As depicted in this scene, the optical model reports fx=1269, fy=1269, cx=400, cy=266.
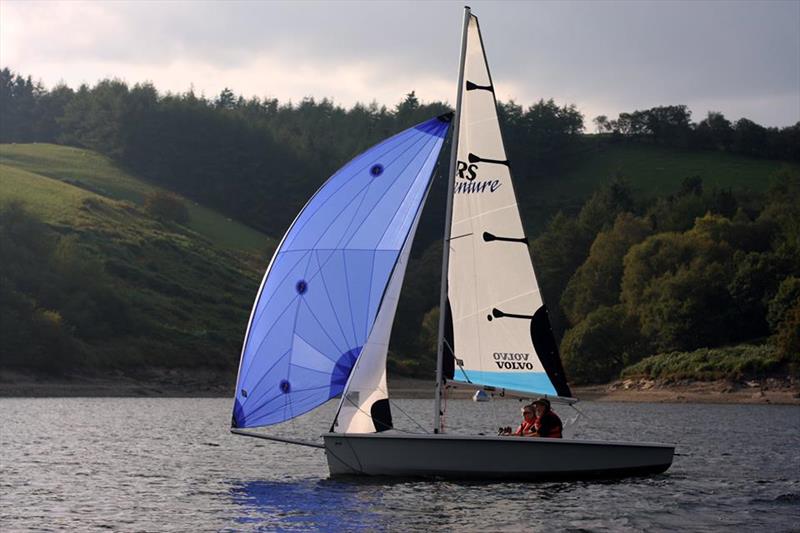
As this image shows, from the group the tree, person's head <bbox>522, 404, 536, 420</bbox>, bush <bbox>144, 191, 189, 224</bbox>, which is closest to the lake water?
person's head <bbox>522, 404, 536, 420</bbox>

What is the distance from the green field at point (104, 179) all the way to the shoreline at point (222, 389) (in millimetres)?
53022

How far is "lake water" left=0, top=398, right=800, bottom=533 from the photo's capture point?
26.2 metres

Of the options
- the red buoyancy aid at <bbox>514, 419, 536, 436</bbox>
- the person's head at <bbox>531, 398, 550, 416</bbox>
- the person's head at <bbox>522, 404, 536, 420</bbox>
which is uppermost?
the person's head at <bbox>531, 398, 550, 416</bbox>

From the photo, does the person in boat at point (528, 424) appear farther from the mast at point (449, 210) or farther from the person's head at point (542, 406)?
A: the mast at point (449, 210)

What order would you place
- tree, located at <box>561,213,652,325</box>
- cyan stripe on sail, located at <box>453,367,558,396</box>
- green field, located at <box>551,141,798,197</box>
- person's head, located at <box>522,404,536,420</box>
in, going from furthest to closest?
green field, located at <box>551,141,798,197</box>, tree, located at <box>561,213,652,325</box>, person's head, located at <box>522,404,536,420</box>, cyan stripe on sail, located at <box>453,367,558,396</box>

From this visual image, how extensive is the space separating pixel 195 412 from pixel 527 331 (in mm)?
41957

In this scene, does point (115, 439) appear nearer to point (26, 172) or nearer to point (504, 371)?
point (504, 371)

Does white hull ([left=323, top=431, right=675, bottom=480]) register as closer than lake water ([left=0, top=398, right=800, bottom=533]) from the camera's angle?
No

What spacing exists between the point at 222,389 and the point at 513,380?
6914 cm

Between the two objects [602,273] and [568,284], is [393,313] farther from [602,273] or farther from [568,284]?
[568,284]

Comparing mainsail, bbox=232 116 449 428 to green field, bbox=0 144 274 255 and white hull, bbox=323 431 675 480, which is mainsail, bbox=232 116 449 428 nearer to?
white hull, bbox=323 431 675 480

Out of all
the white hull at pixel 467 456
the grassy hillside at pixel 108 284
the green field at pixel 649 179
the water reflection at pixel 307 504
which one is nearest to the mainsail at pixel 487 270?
the white hull at pixel 467 456

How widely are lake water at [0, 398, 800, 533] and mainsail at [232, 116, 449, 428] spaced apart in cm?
253

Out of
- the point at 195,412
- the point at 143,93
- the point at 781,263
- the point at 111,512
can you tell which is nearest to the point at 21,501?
the point at 111,512
